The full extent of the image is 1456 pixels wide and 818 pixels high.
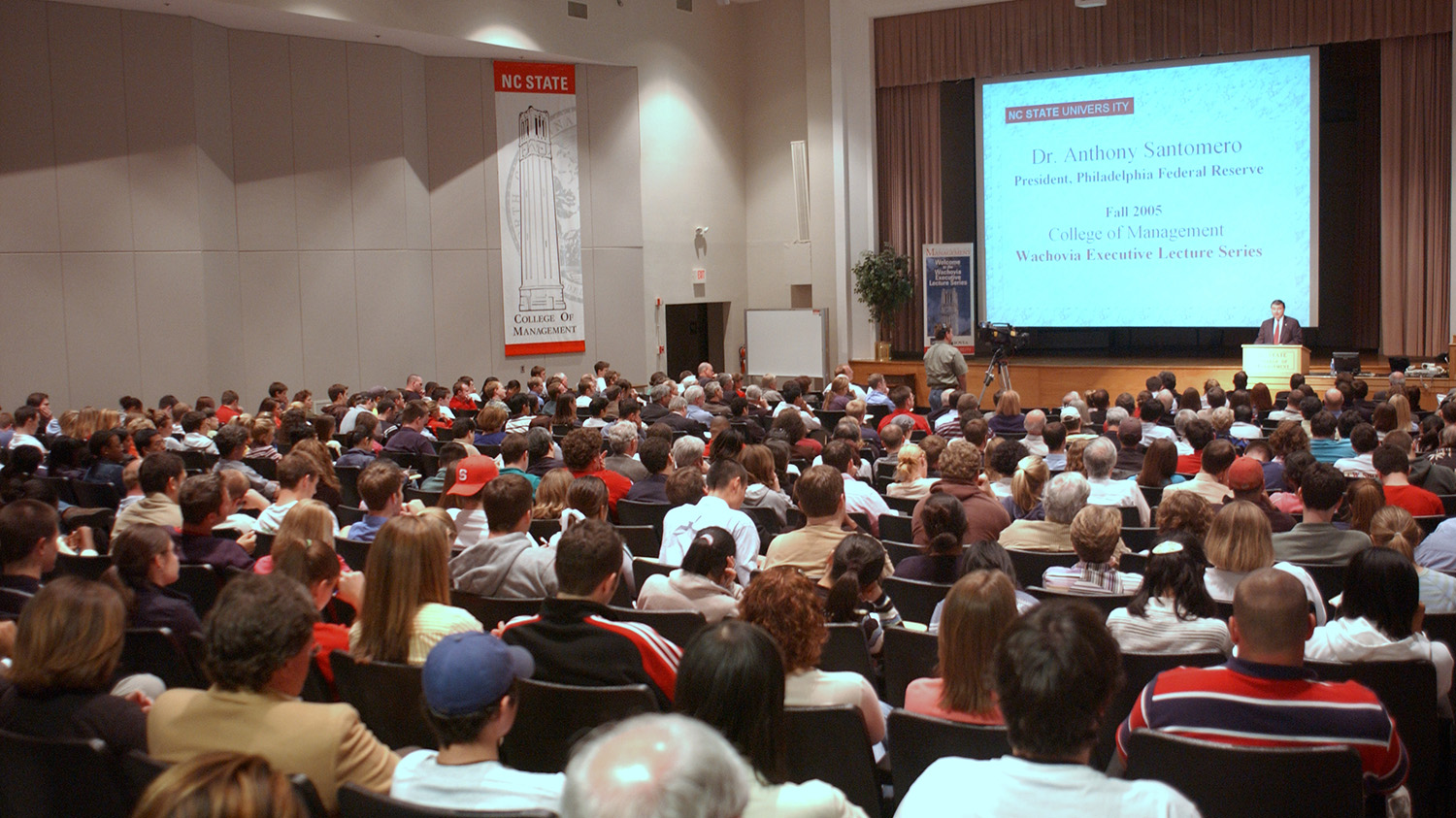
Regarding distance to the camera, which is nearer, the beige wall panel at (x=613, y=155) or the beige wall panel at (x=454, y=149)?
the beige wall panel at (x=454, y=149)

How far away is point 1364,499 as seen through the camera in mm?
4895

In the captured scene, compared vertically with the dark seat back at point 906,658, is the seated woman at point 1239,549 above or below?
above

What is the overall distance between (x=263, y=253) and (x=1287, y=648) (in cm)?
1276

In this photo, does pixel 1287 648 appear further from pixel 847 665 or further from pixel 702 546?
pixel 702 546

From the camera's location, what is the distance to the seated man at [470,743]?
2297mm

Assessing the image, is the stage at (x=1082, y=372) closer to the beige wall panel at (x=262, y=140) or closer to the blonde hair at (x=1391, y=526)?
the beige wall panel at (x=262, y=140)

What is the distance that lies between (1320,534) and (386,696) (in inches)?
137

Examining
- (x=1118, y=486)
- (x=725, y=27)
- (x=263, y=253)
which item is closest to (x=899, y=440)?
(x=1118, y=486)

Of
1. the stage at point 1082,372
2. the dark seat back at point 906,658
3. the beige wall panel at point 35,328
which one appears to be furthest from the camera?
the stage at point 1082,372

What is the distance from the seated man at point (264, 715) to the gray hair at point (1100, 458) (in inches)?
160

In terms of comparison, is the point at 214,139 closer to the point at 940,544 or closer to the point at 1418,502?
the point at 940,544

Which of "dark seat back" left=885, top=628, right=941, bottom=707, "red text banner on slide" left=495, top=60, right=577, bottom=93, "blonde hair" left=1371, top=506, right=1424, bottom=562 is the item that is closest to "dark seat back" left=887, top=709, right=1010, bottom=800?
"dark seat back" left=885, top=628, right=941, bottom=707

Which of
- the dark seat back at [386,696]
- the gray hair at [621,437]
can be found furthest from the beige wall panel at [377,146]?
the dark seat back at [386,696]

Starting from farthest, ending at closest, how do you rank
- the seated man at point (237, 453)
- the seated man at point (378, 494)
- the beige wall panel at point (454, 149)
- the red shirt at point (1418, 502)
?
the beige wall panel at point (454, 149), the seated man at point (237, 453), the red shirt at point (1418, 502), the seated man at point (378, 494)
